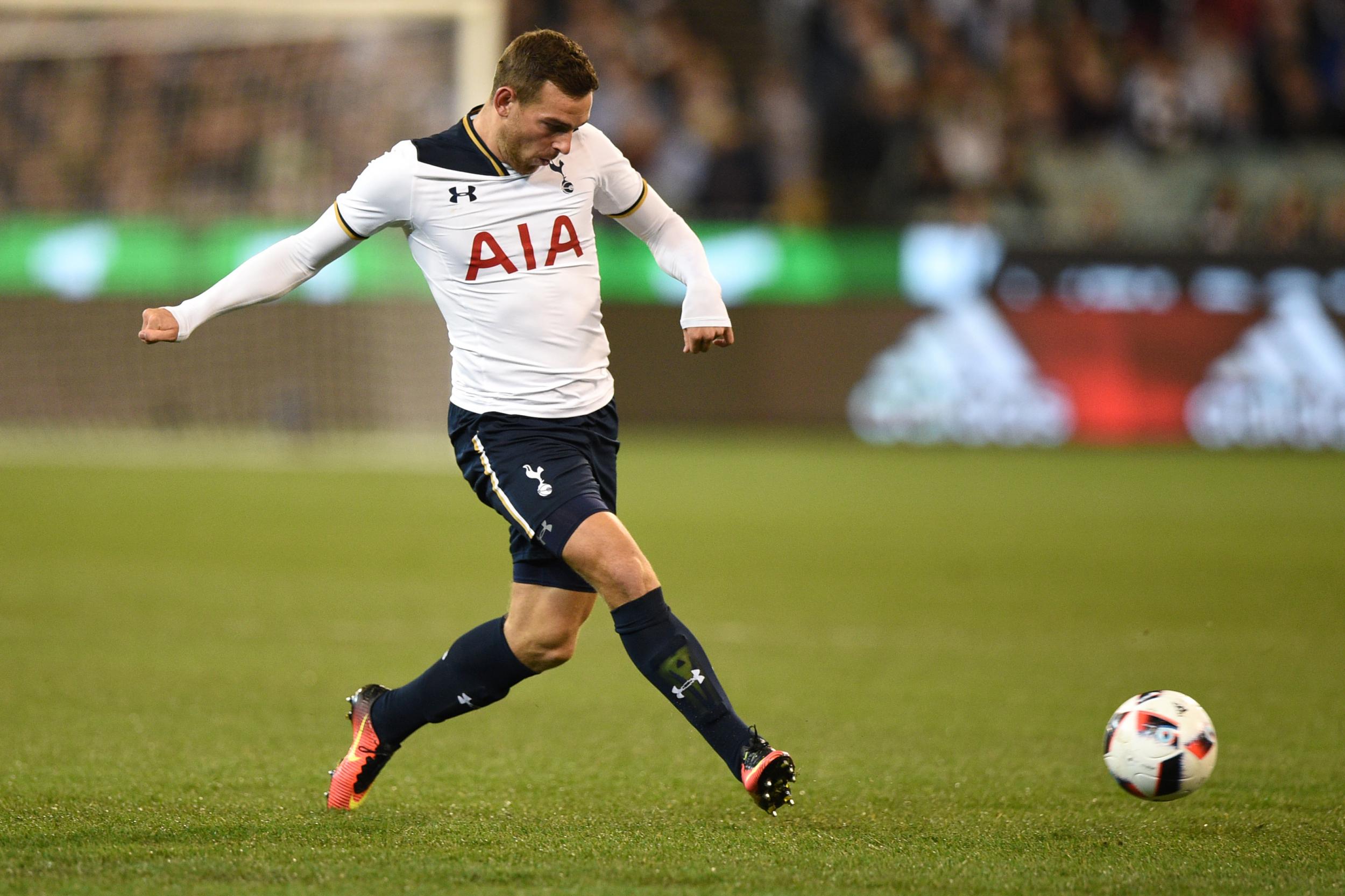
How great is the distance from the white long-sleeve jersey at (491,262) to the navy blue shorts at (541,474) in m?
0.05

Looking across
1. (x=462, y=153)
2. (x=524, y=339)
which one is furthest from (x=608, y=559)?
(x=462, y=153)

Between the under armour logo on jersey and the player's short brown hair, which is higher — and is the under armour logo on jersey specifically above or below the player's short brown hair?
below

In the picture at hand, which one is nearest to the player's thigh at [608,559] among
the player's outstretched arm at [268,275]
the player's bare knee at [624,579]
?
the player's bare knee at [624,579]

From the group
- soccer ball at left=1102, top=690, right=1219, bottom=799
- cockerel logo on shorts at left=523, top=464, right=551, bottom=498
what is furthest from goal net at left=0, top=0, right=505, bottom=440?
soccer ball at left=1102, top=690, right=1219, bottom=799

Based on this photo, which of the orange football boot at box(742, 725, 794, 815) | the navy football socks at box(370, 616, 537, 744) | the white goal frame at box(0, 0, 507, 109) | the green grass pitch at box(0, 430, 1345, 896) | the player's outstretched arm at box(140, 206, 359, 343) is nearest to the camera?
the green grass pitch at box(0, 430, 1345, 896)

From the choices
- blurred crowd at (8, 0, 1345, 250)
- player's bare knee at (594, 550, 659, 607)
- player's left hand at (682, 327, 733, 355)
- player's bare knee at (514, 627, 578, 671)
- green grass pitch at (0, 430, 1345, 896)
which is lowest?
green grass pitch at (0, 430, 1345, 896)

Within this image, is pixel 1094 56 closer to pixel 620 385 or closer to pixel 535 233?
pixel 620 385

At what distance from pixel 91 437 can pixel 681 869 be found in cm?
1456

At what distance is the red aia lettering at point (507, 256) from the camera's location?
167 inches

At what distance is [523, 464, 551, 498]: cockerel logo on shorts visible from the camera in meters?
4.11

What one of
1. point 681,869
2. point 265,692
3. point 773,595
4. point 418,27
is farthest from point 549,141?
point 418,27

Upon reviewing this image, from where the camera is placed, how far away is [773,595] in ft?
28.1

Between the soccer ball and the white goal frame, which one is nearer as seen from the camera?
the soccer ball

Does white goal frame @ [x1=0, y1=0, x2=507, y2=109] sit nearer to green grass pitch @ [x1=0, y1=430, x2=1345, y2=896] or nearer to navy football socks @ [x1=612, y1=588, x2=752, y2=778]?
green grass pitch @ [x1=0, y1=430, x2=1345, y2=896]
